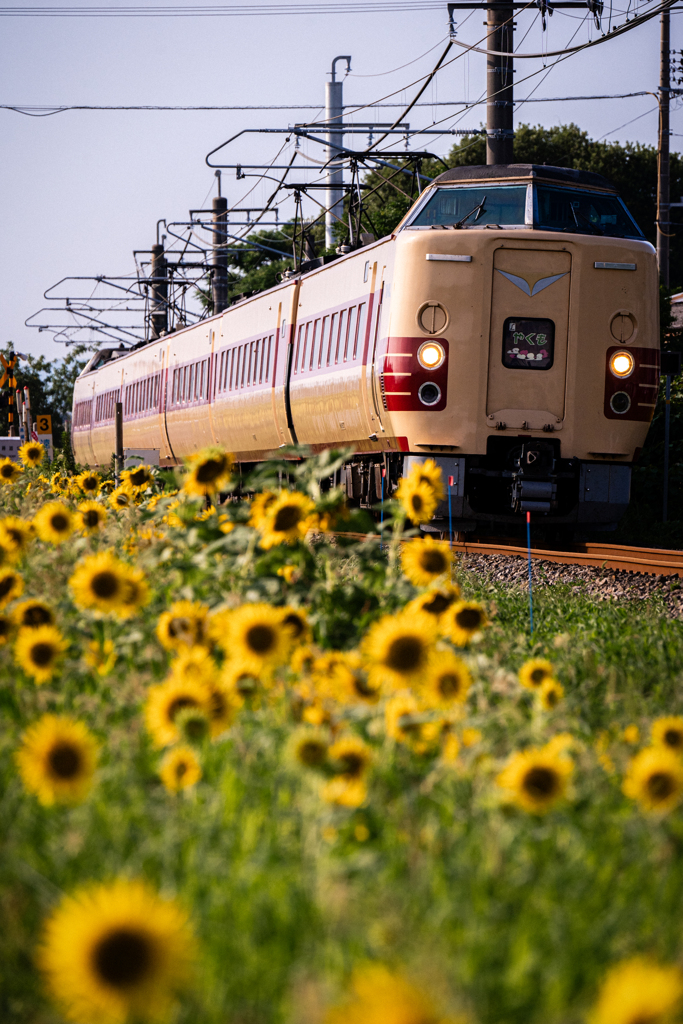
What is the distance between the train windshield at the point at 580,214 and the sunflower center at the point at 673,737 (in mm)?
10040

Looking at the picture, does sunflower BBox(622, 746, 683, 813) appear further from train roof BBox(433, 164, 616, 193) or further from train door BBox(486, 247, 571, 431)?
train roof BBox(433, 164, 616, 193)

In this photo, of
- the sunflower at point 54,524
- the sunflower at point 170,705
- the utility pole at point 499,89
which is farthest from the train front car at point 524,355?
the sunflower at point 170,705

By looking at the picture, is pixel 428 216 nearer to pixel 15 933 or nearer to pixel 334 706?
pixel 334 706

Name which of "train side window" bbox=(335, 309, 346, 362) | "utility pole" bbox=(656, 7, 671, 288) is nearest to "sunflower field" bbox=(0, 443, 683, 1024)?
"train side window" bbox=(335, 309, 346, 362)

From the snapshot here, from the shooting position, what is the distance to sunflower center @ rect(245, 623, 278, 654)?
3164 millimetres

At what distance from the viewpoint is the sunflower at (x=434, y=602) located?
155 inches

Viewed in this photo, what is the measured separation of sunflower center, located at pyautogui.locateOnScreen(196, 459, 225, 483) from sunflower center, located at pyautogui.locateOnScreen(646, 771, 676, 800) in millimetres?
2339

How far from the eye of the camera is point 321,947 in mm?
2109

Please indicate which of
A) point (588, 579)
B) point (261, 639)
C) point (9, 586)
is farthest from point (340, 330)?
point (261, 639)

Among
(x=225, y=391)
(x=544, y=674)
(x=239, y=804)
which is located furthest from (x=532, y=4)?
(x=239, y=804)

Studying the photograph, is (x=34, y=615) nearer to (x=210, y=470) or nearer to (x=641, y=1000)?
(x=210, y=470)

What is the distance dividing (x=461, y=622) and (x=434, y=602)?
0.11 m

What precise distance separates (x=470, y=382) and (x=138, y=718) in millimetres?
9385

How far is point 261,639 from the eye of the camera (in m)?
3.16
